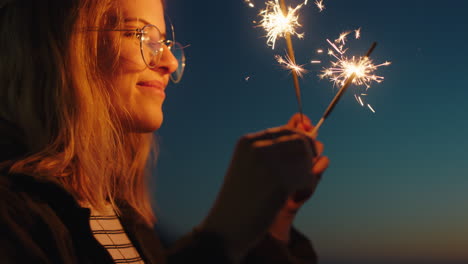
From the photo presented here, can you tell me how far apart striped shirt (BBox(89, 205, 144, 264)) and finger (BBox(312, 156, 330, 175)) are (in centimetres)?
81

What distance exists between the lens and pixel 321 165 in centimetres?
121

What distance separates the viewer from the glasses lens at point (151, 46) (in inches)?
62.1

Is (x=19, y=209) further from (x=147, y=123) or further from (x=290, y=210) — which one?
(x=290, y=210)

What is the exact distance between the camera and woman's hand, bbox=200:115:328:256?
875 mm

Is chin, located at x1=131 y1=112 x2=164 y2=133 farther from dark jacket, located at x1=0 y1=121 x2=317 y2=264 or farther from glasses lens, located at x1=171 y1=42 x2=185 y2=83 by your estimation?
glasses lens, located at x1=171 y1=42 x2=185 y2=83

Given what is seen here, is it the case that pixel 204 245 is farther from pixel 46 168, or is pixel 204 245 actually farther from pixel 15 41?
pixel 15 41

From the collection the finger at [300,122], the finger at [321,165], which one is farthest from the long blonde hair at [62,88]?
the finger at [321,165]

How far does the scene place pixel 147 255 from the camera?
1.58 metres

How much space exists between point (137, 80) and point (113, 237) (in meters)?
0.66

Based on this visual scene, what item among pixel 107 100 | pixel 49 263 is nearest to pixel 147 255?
pixel 49 263

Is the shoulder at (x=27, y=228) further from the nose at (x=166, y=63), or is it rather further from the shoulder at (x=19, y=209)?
the nose at (x=166, y=63)

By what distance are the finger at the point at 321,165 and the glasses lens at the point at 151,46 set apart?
833mm

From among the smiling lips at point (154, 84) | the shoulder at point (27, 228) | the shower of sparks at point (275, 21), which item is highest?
the shower of sparks at point (275, 21)

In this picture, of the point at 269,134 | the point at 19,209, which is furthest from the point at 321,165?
the point at 19,209
